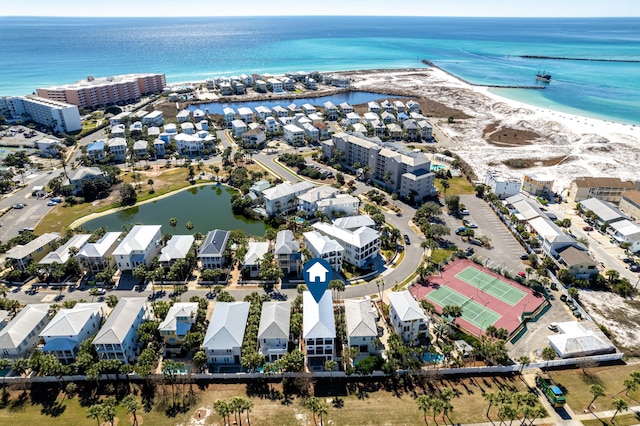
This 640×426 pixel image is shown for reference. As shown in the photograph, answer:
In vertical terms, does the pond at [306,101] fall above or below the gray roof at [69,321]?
above

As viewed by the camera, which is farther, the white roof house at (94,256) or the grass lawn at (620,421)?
the white roof house at (94,256)

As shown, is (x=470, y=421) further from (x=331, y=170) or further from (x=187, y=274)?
(x=331, y=170)

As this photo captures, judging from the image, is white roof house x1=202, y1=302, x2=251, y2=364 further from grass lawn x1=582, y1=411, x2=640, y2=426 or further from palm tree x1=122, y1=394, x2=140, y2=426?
grass lawn x1=582, y1=411, x2=640, y2=426

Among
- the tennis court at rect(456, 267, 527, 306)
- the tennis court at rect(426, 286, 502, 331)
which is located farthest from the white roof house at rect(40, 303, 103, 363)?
the tennis court at rect(456, 267, 527, 306)

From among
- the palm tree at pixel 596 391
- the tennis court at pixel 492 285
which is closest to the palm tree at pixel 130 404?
the palm tree at pixel 596 391

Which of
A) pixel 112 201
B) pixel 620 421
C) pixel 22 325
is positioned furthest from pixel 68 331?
pixel 620 421

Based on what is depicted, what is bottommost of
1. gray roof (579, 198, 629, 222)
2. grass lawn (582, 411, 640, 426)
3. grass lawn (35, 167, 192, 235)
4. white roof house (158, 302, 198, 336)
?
grass lawn (582, 411, 640, 426)

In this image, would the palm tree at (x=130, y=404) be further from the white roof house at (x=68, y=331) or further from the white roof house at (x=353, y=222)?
the white roof house at (x=353, y=222)
